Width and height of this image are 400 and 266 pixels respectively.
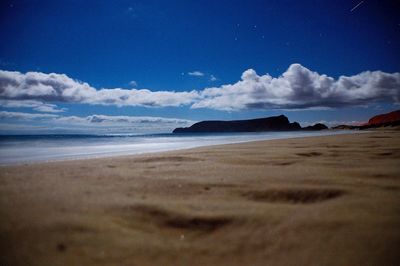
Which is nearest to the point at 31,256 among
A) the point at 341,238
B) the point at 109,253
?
the point at 109,253

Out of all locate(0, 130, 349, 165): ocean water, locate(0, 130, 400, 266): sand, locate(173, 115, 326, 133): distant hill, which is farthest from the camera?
locate(173, 115, 326, 133): distant hill

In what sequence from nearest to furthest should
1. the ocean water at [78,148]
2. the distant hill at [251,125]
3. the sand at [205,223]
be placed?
the sand at [205,223] < the ocean water at [78,148] < the distant hill at [251,125]

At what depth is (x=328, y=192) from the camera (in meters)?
1.94

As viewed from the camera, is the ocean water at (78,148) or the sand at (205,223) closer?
the sand at (205,223)

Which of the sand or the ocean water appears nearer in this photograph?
the sand

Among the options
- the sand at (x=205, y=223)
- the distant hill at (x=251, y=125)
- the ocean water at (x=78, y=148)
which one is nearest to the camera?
the sand at (x=205, y=223)

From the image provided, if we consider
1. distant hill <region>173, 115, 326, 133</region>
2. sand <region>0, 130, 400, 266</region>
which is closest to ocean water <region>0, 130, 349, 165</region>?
sand <region>0, 130, 400, 266</region>

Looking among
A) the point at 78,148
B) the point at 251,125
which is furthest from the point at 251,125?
the point at 78,148

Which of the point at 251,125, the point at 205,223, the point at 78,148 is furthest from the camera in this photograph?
the point at 251,125

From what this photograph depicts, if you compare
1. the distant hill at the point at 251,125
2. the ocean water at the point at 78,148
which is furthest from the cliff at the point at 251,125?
the ocean water at the point at 78,148

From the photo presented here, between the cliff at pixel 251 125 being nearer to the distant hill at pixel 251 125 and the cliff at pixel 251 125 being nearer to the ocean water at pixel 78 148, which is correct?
the distant hill at pixel 251 125

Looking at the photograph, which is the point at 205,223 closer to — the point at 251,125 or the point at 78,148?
the point at 78,148

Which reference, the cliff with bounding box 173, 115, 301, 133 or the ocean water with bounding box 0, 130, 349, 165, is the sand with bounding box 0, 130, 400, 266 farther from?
the cliff with bounding box 173, 115, 301, 133

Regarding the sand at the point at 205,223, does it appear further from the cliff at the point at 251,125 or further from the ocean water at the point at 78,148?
the cliff at the point at 251,125
